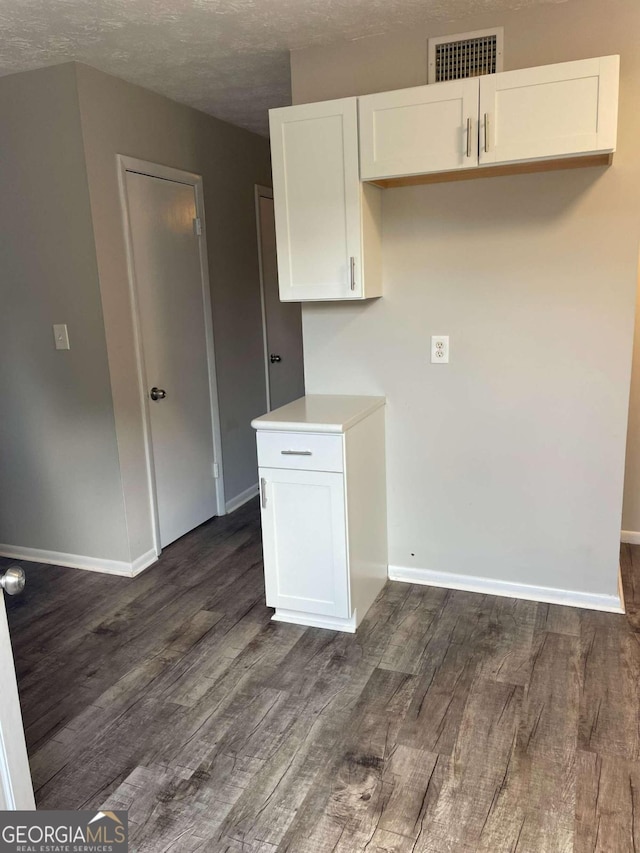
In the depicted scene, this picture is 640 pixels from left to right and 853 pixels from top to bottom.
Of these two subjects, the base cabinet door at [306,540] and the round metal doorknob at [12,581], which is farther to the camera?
the base cabinet door at [306,540]

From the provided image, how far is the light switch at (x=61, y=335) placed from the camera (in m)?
3.08

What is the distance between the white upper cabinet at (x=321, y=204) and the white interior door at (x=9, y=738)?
1723 millimetres

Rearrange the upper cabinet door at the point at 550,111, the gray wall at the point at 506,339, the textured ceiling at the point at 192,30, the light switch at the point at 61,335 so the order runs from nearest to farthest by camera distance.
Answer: the upper cabinet door at the point at 550,111 < the textured ceiling at the point at 192,30 < the gray wall at the point at 506,339 < the light switch at the point at 61,335

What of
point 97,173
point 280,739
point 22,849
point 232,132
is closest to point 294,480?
point 280,739

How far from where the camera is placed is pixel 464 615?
2715mm

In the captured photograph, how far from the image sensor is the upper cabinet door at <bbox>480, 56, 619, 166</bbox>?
2.11m

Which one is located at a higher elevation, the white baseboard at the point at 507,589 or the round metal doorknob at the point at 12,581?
the round metal doorknob at the point at 12,581

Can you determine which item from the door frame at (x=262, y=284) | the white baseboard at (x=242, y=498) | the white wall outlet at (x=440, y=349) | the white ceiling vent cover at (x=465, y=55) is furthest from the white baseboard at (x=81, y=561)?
the white ceiling vent cover at (x=465, y=55)

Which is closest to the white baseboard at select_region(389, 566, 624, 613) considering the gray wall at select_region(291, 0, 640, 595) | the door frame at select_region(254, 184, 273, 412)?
the gray wall at select_region(291, 0, 640, 595)

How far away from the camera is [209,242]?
3756mm

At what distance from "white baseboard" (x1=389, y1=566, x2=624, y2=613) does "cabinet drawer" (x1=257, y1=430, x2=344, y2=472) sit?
87 cm

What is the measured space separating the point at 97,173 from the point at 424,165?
1.51 metres

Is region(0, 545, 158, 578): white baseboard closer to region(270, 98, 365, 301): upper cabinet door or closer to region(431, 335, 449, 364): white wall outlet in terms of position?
region(270, 98, 365, 301): upper cabinet door

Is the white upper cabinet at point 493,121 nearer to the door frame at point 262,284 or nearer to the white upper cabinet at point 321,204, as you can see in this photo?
the white upper cabinet at point 321,204
